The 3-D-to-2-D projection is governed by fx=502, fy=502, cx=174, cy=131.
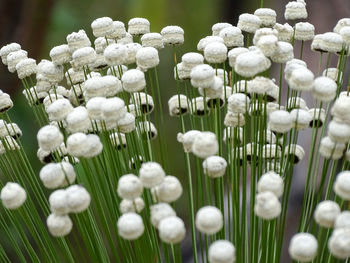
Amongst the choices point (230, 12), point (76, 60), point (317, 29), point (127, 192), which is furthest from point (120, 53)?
point (230, 12)

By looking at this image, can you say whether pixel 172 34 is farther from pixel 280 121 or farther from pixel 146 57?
pixel 280 121

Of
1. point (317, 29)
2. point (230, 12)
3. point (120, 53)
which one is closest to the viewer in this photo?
point (120, 53)

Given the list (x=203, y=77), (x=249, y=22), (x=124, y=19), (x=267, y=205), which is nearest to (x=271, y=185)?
(x=267, y=205)

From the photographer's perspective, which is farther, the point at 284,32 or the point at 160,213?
the point at 284,32

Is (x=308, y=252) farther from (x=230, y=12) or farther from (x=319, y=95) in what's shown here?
(x=230, y=12)

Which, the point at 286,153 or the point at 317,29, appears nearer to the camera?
the point at 286,153

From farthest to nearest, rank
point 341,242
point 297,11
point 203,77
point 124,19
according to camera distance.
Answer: point 124,19 < point 297,11 < point 203,77 < point 341,242

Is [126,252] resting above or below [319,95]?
below

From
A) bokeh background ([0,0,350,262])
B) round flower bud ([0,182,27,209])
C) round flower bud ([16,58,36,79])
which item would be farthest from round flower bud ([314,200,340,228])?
bokeh background ([0,0,350,262])
